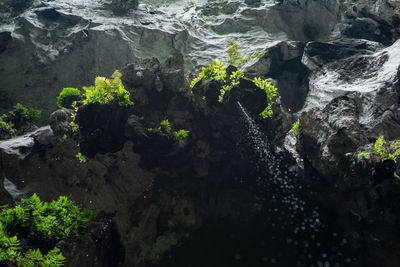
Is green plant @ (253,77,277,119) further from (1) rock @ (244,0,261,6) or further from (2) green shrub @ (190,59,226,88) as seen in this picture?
(1) rock @ (244,0,261,6)

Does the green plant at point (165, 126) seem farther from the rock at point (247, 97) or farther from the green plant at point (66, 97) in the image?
the green plant at point (66, 97)

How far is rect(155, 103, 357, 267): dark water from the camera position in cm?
866

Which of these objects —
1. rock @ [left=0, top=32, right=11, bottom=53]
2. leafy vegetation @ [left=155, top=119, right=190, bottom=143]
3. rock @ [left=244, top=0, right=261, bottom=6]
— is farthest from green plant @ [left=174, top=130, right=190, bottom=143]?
rock @ [left=0, top=32, right=11, bottom=53]

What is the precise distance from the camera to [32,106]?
47.8 feet

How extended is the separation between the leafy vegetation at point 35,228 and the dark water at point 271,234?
3.94 m

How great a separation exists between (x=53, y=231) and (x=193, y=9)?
1755 cm

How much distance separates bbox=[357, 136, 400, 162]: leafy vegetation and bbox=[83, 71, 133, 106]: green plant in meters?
8.36

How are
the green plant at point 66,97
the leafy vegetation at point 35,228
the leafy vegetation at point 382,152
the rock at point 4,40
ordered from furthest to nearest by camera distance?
the rock at point 4,40
the green plant at point 66,97
the leafy vegetation at point 382,152
the leafy vegetation at point 35,228

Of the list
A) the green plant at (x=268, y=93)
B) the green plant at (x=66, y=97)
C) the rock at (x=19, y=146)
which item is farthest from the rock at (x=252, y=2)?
the rock at (x=19, y=146)

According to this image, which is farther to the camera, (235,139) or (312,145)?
(235,139)

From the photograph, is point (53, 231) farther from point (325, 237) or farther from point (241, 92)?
point (325, 237)

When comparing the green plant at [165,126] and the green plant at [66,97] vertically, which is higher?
the green plant at [165,126]

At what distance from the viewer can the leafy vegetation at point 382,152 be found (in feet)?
21.9

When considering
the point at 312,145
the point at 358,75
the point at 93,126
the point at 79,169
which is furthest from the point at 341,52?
the point at 79,169
